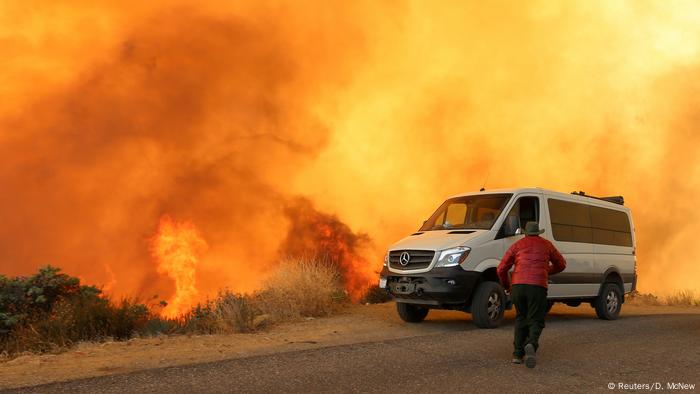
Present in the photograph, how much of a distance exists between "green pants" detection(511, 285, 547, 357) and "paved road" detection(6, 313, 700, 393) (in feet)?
1.15

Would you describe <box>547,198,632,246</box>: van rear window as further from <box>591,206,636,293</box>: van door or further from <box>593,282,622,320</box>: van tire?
<box>593,282,622,320</box>: van tire

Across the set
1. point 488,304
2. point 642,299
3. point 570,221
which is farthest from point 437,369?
point 642,299

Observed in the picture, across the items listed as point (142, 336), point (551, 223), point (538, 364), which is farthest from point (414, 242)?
point (142, 336)

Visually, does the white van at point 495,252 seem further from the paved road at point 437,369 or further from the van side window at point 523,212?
the paved road at point 437,369

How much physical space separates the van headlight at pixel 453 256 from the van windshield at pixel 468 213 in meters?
0.83

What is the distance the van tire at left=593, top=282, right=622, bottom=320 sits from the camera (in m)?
12.9

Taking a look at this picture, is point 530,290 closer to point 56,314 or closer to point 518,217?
point 518,217

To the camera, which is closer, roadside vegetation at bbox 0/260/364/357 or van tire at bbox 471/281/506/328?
roadside vegetation at bbox 0/260/364/357

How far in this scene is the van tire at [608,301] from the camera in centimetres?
1288

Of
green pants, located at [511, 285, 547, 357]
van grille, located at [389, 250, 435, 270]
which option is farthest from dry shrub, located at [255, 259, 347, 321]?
green pants, located at [511, 285, 547, 357]

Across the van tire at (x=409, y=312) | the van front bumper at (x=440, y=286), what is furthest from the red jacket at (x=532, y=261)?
the van tire at (x=409, y=312)

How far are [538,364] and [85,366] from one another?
5.86m

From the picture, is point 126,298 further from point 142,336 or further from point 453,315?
point 453,315

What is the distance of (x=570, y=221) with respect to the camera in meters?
12.1
